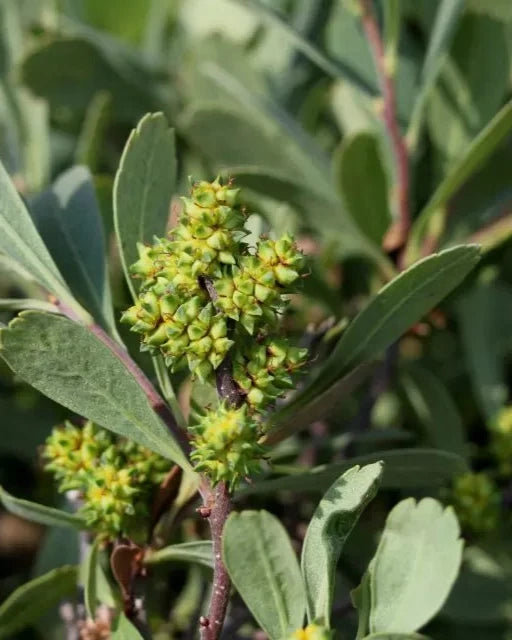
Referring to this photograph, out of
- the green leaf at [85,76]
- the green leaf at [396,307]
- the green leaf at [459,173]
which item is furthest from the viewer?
the green leaf at [85,76]

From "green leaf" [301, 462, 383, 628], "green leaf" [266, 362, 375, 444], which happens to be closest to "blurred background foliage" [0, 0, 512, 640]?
"green leaf" [266, 362, 375, 444]

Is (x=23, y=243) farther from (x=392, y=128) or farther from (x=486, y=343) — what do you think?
(x=486, y=343)

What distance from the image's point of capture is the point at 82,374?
3.71 ft

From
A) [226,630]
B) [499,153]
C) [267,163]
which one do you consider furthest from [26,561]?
[499,153]

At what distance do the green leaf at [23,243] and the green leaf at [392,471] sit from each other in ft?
1.15

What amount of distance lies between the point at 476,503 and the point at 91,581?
724 mm

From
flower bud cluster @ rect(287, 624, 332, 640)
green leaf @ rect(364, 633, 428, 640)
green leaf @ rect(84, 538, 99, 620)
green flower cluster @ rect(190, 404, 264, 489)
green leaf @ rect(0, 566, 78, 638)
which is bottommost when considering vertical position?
green leaf @ rect(0, 566, 78, 638)

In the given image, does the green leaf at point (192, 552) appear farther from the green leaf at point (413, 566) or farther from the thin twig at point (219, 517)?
the green leaf at point (413, 566)

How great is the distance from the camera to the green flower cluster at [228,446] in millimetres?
1065

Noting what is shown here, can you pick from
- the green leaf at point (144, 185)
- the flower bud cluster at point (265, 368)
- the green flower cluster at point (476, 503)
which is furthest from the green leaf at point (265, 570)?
the green flower cluster at point (476, 503)

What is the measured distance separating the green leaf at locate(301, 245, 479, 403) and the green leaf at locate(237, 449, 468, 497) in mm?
108

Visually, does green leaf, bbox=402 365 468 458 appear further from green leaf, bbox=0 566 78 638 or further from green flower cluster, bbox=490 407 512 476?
green leaf, bbox=0 566 78 638

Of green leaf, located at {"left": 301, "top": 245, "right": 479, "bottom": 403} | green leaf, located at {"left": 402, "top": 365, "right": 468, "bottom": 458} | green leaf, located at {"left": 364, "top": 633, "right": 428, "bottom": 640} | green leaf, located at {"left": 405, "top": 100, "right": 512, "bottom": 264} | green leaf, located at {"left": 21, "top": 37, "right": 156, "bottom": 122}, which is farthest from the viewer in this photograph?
green leaf, located at {"left": 21, "top": 37, "right": 156, "bottom": 122}

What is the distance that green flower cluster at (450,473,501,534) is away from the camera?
5.43 feet
